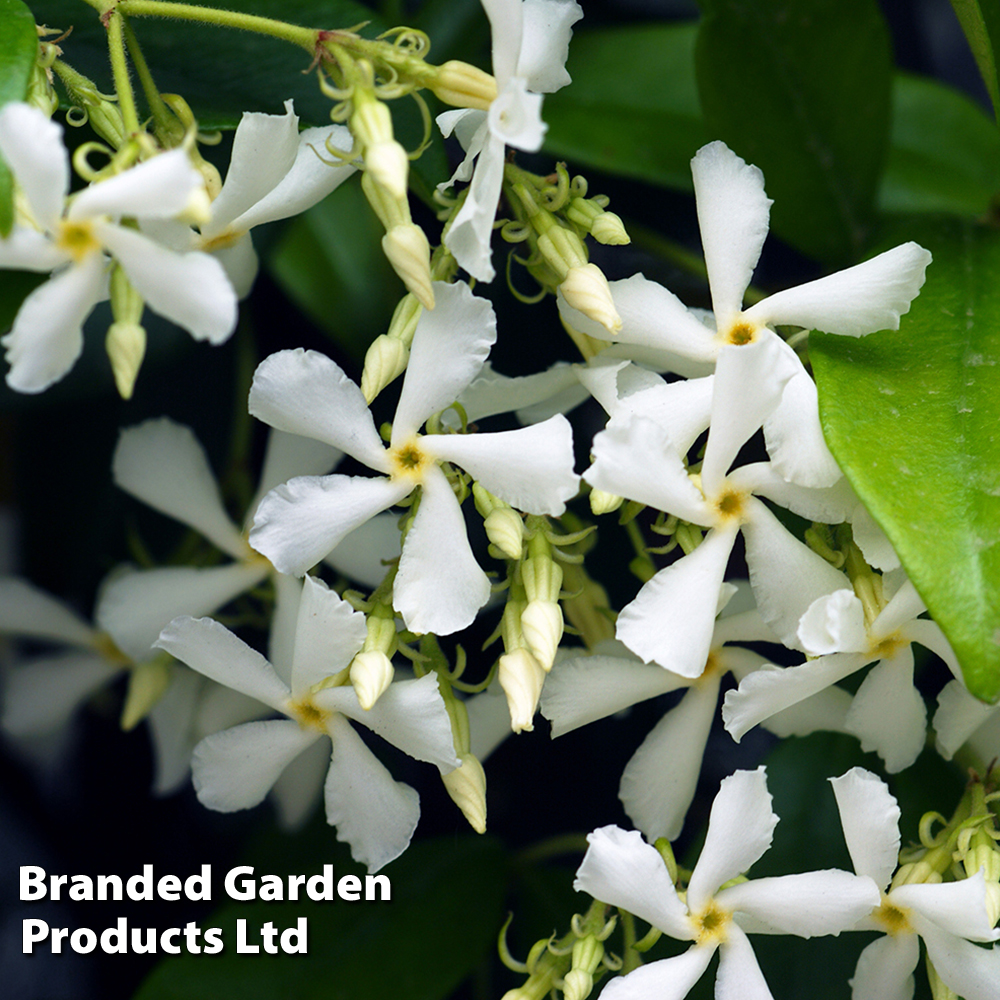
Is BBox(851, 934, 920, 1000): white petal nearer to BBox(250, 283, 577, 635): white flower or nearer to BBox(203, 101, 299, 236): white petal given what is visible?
BBox(250, 283, 577, 635): white flower

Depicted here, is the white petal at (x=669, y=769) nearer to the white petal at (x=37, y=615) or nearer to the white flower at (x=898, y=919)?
the white flower at (x=898, y=919)

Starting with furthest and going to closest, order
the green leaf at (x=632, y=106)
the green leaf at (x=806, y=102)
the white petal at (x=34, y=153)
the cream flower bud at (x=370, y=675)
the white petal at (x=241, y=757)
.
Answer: the green leaf at (x=632, y=106) → the green leaf at (x=806, y=102) → the white petal at (x=241, y=757) → the cream flower bud at (x=370, y=675) → the white petal at (x=34, y=153)

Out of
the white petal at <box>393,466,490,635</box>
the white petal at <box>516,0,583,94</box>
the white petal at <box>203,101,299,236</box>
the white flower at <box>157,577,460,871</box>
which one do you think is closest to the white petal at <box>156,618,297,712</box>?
the white flower at <box>157,577,460,871</box>

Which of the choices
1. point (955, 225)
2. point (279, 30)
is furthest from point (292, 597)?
point (955, 225)

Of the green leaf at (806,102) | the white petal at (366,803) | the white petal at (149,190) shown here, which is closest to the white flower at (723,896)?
the white petal at (366,803)

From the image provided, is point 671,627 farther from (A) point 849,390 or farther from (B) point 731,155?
(B) point 731,155
